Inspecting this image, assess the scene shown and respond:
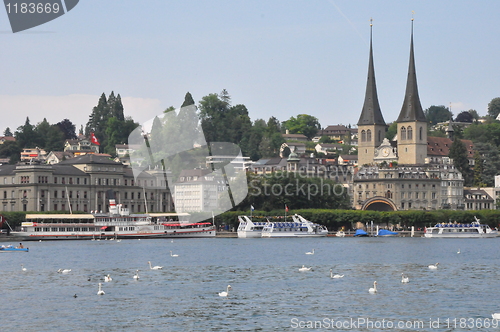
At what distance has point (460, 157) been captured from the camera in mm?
177375

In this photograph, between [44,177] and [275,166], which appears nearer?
[44,177]

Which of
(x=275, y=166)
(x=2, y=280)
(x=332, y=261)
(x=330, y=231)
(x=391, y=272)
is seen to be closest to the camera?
(x=2, y=280)

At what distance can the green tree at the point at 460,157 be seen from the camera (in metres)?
177

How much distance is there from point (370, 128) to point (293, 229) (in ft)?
188

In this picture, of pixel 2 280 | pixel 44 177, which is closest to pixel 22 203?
pixel 44 177

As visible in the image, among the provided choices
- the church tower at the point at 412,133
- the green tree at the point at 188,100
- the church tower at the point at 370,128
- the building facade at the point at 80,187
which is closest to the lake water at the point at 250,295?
the building facade at the point at 80,187

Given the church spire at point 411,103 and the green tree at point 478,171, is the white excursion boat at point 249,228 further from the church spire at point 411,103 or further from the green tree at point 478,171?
the green tree at point 478,171

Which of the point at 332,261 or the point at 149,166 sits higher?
the point at 149,166

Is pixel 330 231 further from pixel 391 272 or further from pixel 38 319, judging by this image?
pixel 38 319

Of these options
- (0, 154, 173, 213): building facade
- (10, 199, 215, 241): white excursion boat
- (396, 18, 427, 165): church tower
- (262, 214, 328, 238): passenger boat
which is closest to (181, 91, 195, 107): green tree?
(0, 154, 173, 213): building facade

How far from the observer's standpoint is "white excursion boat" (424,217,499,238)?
132 metres

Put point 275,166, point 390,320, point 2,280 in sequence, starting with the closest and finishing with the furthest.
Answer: point 390,320 → point 2,280 → point 275,166

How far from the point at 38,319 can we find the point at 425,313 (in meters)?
16.2

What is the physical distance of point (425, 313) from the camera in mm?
43000
